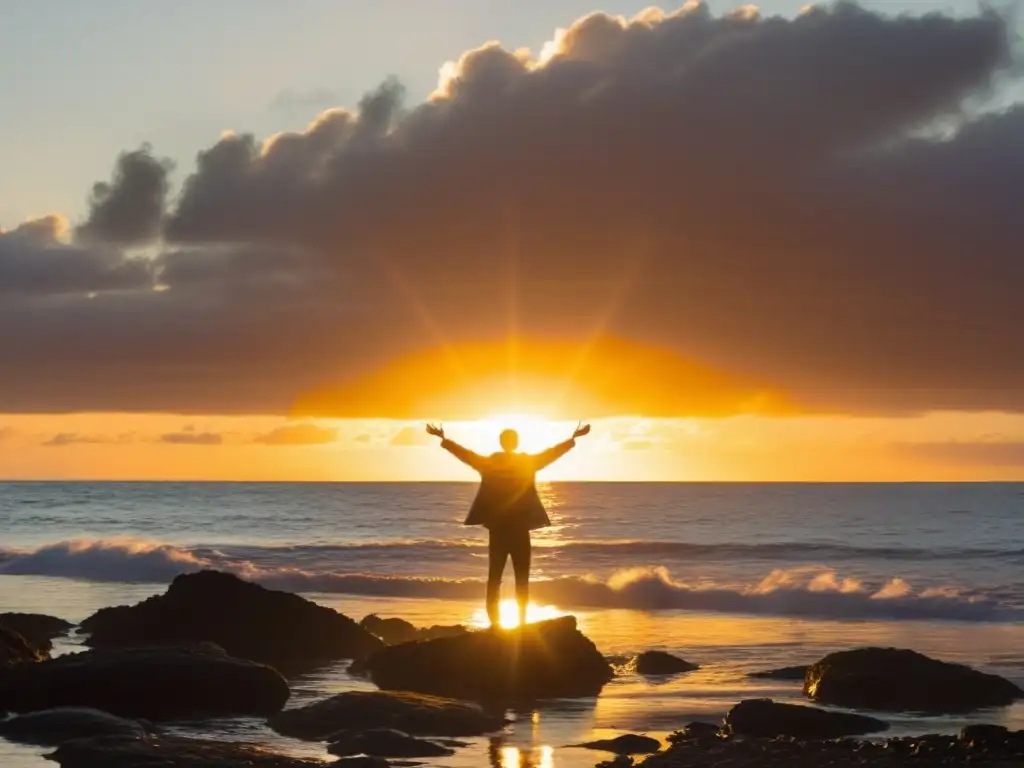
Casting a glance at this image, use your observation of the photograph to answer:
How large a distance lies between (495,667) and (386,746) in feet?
13.1

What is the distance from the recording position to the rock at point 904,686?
14.3m

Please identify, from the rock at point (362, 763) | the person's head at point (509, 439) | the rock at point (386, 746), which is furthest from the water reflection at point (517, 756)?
the person's head at point (509, 439)

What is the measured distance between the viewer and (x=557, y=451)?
15.4m

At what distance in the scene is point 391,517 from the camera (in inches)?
3150

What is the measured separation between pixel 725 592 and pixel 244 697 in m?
25.0

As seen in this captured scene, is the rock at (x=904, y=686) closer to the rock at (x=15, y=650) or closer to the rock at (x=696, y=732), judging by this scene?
the rock at (x=696, y=732)

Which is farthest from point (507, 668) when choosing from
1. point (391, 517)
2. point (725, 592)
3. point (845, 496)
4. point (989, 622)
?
point (845, 496)

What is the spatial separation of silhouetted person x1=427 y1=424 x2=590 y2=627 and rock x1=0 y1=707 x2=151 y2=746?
481 cm

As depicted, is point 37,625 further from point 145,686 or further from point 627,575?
point 627,575

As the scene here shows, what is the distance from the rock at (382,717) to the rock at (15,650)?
4.44 metres

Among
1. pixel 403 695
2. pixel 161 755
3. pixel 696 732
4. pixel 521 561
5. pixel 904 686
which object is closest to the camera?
pixel 161 755

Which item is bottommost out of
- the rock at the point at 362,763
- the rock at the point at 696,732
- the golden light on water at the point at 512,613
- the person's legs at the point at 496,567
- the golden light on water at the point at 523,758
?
the golden light on water at the point at 523,758

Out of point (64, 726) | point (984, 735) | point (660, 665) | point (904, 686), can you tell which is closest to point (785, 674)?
point (660, 665)

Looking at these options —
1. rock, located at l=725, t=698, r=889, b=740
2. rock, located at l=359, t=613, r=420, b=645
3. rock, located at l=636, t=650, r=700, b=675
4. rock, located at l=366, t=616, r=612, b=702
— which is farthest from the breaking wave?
rock, located at l=725, t=698, r=889, b=740
